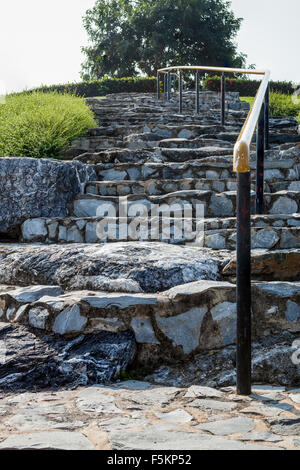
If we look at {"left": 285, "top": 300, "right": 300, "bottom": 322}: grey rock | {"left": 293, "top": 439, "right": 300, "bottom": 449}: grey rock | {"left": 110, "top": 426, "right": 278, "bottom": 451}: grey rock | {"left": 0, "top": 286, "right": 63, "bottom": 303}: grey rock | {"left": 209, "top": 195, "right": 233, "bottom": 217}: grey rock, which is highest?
{"left": 209, "top": 195, "right": 233, "bottom": 217}: grey rock

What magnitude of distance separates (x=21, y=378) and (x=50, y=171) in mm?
2156

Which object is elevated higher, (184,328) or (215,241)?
(215,241)

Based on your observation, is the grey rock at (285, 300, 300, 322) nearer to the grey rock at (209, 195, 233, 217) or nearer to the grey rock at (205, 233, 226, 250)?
the grey rock at (205, 233, 226, 250)

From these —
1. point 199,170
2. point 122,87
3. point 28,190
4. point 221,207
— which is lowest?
point 221,207

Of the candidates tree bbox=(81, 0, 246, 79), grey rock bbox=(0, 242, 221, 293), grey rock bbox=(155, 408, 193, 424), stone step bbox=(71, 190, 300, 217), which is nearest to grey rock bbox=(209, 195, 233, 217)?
stone step bbox=(71, 190, 300, 217)

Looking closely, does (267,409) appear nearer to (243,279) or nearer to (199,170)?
(243,279)

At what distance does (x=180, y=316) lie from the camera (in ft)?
7.91

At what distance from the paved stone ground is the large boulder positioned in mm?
2080

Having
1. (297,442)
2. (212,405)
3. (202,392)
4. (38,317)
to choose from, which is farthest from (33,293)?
(297,442)

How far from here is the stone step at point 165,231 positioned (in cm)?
325

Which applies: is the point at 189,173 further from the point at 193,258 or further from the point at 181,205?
the point at 193,258

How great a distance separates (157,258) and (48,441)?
1.41 metres

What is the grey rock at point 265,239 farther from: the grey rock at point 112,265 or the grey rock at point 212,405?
the grey rock at point 212,405

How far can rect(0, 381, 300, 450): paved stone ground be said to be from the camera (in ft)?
5.12
